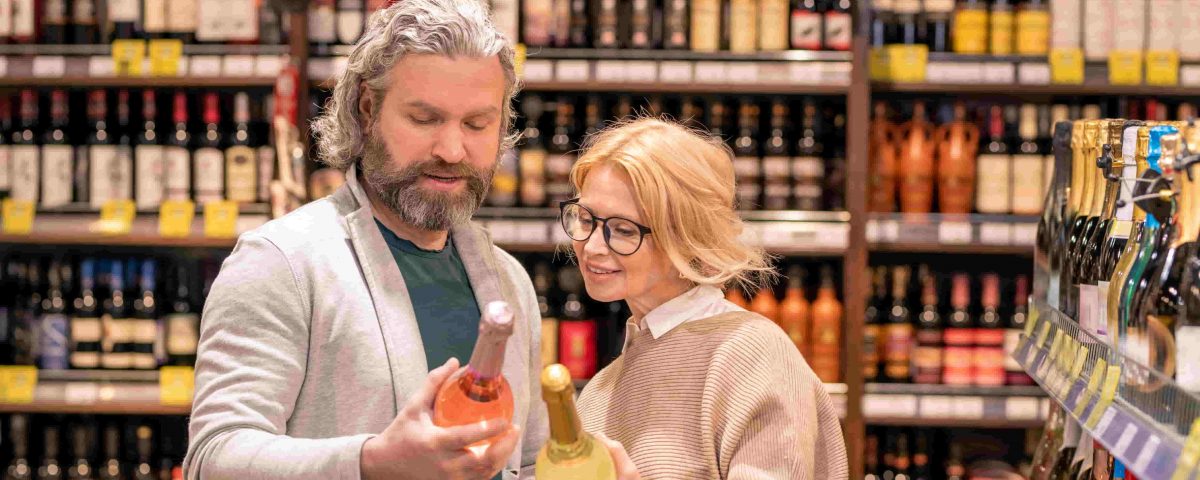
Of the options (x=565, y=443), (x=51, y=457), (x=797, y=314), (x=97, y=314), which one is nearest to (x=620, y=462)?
(x=565, y=443)

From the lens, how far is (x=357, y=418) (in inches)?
53.9

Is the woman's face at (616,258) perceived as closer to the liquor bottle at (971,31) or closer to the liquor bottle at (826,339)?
the liquor bottle at (826,339)

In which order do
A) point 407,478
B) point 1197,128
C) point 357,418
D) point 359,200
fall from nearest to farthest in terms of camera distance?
point 407,478 → point 1197,128 → point 357,418 → point 359,200

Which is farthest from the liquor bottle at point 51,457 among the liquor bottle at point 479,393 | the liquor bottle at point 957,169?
the liquor bottle at point 479,393

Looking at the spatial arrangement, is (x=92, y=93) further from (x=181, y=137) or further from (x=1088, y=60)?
(x=1088, y=60)

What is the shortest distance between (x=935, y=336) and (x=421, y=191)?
2.65 metres

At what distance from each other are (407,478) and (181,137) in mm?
2967

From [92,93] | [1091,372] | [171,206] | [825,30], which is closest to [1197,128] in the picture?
[1091,372]

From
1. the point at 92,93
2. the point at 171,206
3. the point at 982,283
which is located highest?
the point at 92,93

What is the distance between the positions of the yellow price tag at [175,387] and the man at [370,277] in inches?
88.6

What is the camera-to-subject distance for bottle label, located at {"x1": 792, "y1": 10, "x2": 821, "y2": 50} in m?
3.62

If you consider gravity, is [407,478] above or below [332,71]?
below

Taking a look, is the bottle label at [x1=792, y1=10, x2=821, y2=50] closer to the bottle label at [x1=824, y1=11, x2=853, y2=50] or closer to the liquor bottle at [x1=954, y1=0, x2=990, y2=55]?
the bottle label at [x1=824, y1=11, x2=853, y2=50]

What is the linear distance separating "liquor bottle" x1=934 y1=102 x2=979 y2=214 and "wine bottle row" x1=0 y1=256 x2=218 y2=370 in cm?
236
